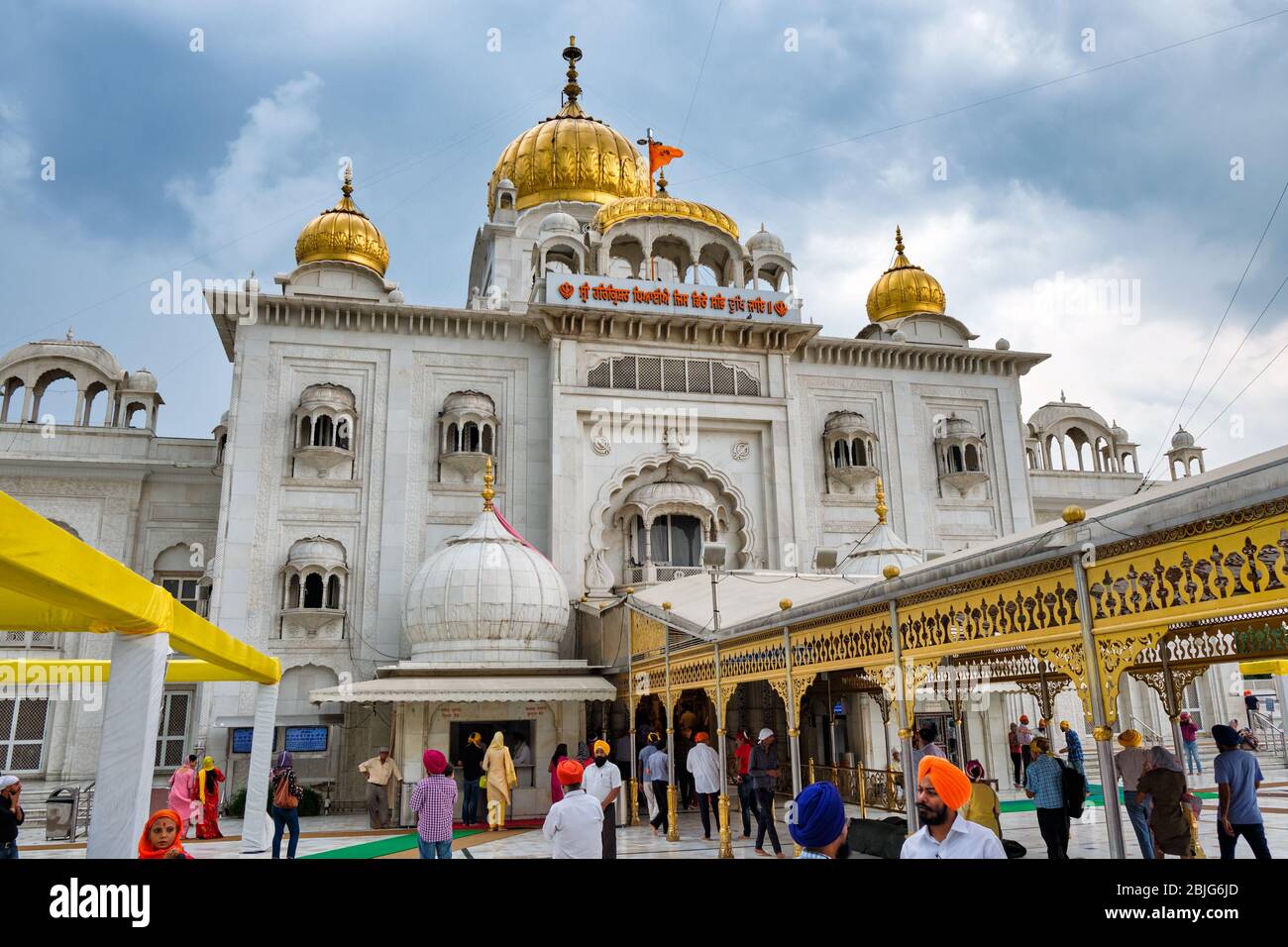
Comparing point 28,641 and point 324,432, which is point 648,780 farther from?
point 28,641

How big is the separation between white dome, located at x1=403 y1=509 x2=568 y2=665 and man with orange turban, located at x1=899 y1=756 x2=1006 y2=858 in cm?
1284

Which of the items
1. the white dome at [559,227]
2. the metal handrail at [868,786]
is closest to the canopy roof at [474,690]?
the metal handrail at [868,786]

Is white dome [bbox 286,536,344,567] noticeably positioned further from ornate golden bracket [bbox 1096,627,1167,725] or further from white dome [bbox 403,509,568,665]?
ornate golden bracket [bbox 1096,627,1167,725]

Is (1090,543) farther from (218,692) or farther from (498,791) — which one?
(218,692)

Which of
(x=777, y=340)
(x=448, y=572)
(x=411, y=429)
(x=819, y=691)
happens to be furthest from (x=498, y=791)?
(x=777, y=340)

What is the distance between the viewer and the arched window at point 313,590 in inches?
671

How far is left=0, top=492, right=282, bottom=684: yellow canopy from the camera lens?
3.37 metres

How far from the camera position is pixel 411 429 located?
18484mm

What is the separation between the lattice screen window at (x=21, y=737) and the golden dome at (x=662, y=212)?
1618 cm

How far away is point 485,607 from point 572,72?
64.3ft

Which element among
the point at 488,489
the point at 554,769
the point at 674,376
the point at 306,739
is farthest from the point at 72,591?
the point at 674,376

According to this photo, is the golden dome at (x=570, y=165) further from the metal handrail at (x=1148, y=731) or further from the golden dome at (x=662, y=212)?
the metal handrail at (x=1148, y=731)

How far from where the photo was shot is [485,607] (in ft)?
49.4
